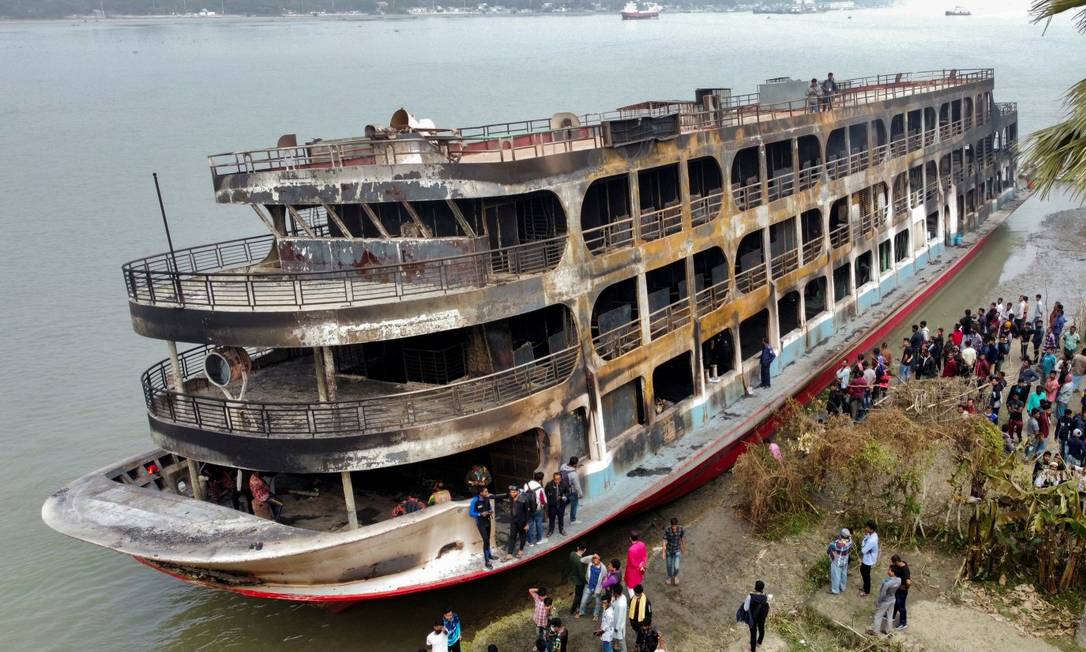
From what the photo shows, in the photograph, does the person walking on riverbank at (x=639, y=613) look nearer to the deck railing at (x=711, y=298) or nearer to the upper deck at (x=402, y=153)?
the upper deck at (x=402, y=153)

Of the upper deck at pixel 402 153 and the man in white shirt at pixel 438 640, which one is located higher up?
the upper deck at pixel 402 153

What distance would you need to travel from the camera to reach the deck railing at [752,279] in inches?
823

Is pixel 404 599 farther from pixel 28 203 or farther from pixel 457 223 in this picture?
pixel 28 203

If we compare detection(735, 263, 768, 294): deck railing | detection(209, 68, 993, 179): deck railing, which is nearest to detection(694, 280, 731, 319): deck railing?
detection(735, 263, 768, 294): deck railing

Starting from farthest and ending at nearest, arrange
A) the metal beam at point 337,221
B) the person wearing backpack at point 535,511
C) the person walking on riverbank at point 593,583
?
1. the metal beam at point 337,221
2. the person wearing backpack at point 535,511
3. the person walking on riverbank at point 593,583

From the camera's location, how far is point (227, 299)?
14.8 metres

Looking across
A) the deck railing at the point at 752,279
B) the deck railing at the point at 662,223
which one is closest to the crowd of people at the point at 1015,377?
the deck railing at the point at 752,279

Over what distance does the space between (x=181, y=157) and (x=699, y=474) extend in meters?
53.3

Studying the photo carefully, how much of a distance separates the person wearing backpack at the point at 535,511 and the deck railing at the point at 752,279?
8514 mm

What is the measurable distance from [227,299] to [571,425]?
6.24 metres

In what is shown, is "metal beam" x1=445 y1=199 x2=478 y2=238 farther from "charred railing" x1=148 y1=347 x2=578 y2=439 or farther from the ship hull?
the ship hull

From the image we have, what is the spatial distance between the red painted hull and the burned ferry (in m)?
0.06

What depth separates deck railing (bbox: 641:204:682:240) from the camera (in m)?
17.8

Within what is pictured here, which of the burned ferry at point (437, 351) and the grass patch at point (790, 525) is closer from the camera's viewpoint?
the burned ferry at point (437, 351)
